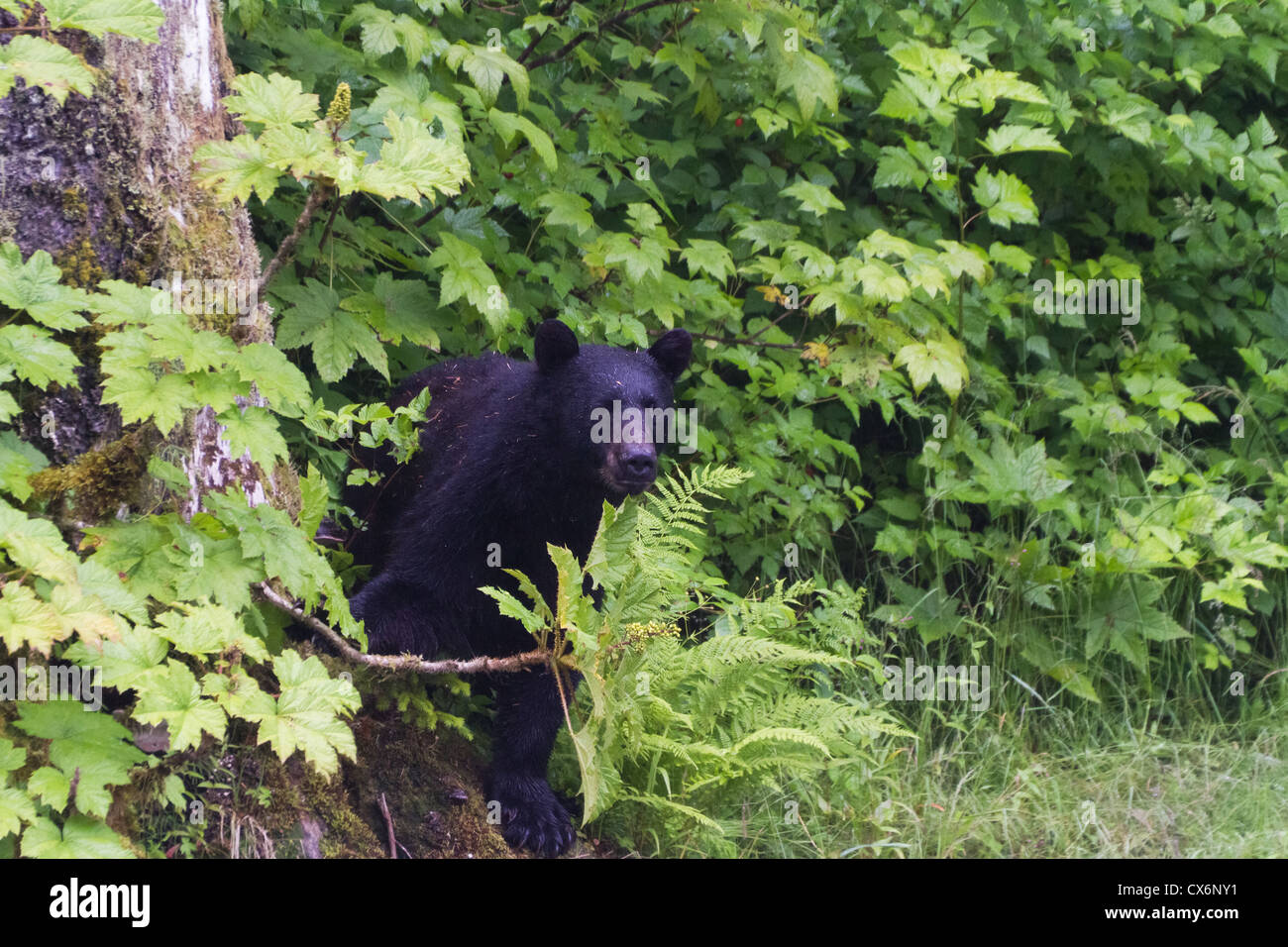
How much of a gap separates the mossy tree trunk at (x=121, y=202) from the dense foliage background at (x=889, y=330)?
0.42 metres

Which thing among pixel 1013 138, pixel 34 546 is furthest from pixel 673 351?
pixel 34 546

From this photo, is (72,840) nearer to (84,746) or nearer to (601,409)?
(84,746)

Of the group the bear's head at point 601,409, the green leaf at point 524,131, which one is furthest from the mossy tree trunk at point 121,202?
the bear's head at point 601,409

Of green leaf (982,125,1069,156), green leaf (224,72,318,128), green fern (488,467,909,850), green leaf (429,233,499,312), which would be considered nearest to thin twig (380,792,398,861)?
green fern (488,467,909,850)

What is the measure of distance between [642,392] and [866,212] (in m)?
2.55

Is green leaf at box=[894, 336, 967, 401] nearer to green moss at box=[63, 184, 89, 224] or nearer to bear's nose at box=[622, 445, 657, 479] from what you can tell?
bear's nose at box=[622, 445, 657, 479]

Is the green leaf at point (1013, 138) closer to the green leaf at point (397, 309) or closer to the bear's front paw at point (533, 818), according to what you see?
the green leaf at point (397, 309)

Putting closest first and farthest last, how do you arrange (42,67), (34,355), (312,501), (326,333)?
1. (42,67)
2. (34,355)
3. (312,501)
4. (326,333)

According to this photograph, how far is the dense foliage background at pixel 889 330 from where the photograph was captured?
451 cm

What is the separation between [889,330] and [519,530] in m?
2.20

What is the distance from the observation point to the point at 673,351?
4.85 meters

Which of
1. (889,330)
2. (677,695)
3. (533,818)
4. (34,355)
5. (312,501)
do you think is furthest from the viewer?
(889,330)
